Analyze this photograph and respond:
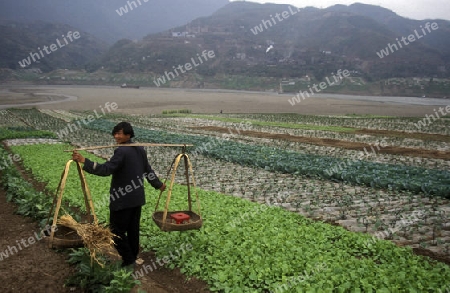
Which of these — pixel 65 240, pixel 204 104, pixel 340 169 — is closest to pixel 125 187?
pixel 65 240

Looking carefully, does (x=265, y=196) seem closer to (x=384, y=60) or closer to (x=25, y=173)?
(x=25, y=173)

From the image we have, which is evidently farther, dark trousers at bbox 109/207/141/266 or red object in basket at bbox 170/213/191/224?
red object in basket at bbox 170/213/191/224

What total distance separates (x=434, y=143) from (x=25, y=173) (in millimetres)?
28342

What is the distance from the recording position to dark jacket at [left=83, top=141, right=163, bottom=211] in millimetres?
7066

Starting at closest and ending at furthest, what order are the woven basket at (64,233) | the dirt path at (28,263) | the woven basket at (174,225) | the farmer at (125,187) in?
the dirt path at (28,263) < the woven basket at (64,233) < the farmer at (125,187) < the woven basket at (174,225)

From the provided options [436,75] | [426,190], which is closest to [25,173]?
[426,190]

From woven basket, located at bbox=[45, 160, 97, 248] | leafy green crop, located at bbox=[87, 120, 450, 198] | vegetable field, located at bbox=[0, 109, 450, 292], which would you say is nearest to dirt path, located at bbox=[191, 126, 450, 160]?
vegetable field, located at bbox=[0, 109, 450, 292]

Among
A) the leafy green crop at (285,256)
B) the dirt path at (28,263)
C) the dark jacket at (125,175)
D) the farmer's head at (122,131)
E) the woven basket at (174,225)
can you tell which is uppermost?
the farmer's head at (122,131)

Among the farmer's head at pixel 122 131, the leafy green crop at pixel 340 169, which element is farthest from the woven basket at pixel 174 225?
the leafy green crop at pixel 340 169

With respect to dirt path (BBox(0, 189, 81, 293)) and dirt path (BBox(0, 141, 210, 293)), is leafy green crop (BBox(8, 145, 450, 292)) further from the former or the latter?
dirt path (BBox(0, 189, 81, 293))

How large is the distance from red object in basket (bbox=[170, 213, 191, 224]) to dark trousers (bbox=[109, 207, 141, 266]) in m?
1.15

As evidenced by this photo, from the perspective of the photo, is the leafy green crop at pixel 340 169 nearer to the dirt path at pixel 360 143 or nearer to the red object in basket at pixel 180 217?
the dirt path at pixel 360 143

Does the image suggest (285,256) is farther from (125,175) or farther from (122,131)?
(122,131)

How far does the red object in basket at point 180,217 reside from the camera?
8.51 m
